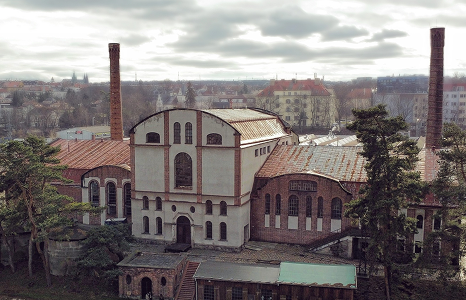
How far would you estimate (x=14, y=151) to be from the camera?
110 feet

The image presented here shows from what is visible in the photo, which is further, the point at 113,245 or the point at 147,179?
the point at 147,179

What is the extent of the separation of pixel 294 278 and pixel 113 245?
40.8ft

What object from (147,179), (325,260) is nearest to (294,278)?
(325,260)

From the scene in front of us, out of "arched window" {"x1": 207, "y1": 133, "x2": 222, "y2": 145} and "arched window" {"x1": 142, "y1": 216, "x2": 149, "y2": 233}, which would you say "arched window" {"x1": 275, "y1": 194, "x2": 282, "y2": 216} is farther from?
"arched window" {"x1": 142, "y1": 216, "x2": 149, "y2": 233}

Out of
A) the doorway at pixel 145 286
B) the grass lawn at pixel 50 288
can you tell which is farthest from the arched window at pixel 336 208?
the grass lawn at pixel 50 288

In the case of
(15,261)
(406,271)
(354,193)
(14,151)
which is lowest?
(15,261)

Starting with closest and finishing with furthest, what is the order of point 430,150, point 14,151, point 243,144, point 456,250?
point 456,250
point 14,151
point 243,144
point 430,150

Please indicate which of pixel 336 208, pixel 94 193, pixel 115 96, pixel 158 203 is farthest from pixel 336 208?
pixel 115 96

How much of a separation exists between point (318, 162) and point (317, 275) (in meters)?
11.2

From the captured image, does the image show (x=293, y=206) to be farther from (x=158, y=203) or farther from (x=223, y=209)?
(x=158, y=203)

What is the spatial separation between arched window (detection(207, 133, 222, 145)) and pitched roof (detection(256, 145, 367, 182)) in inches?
174

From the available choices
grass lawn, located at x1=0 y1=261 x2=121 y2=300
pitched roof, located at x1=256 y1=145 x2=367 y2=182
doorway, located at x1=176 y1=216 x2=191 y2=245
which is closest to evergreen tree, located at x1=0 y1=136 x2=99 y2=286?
grass lawn, located at x1=0 y1=261 x2=121 y2=300

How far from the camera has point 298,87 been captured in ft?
372

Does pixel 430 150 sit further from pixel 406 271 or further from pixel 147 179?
pixel 147 179
